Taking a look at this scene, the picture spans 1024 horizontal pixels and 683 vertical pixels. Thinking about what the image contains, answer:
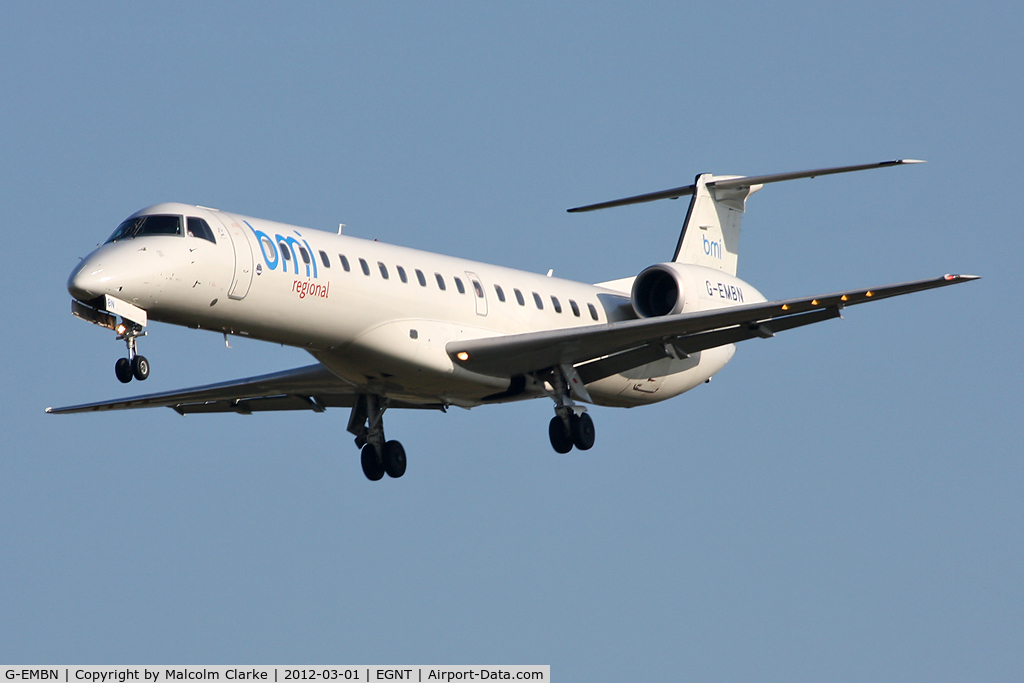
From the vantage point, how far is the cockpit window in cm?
2058

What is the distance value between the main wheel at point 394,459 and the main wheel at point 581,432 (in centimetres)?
296

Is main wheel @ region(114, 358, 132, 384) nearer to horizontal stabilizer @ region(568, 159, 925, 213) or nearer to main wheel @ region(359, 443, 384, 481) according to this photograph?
main wheel @ region(359, 443, 384, 481)

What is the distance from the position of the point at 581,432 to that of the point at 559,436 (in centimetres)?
37

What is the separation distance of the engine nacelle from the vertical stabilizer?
241 cm

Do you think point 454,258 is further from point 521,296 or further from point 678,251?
point 678,251

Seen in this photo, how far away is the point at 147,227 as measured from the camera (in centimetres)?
2062

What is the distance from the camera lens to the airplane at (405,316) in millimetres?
20438

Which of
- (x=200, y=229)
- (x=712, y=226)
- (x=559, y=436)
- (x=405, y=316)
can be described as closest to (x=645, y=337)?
(x=559, y=436)

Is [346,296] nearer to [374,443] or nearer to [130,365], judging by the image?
[130,365]

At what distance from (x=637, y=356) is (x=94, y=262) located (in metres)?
8.53

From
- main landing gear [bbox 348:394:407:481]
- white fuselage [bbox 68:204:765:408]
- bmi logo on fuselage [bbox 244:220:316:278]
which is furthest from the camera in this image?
main landing gear [bbox 348:394:407:481]

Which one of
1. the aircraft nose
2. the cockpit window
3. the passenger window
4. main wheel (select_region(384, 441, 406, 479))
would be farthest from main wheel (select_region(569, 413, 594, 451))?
the aircraft nose

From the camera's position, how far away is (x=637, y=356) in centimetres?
2423

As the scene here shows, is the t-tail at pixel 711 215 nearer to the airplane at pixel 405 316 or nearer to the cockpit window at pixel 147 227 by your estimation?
the airplane at pixel 405 316
